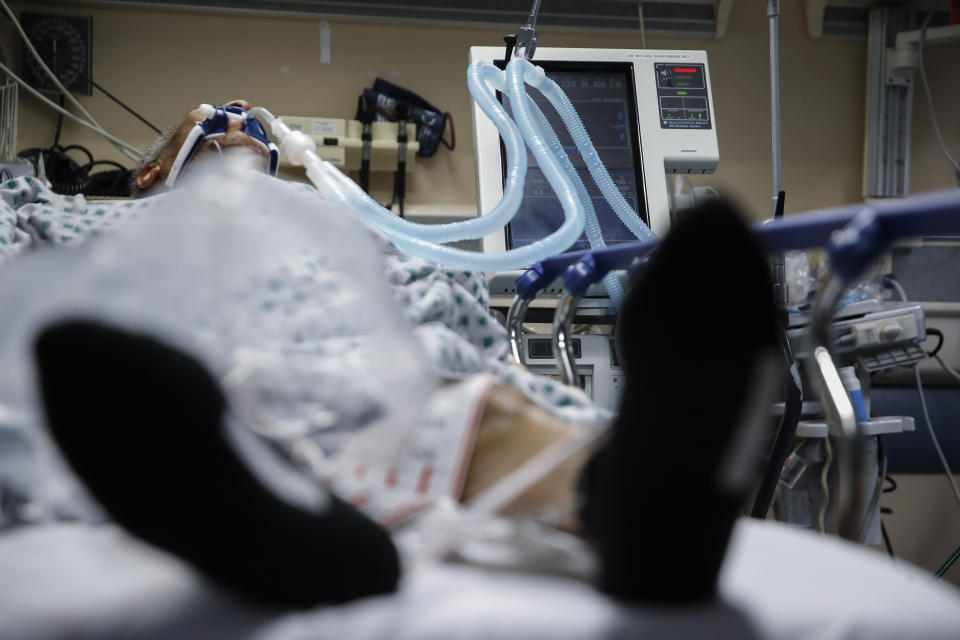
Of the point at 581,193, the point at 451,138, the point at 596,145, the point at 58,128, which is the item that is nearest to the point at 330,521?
the point at 581,193

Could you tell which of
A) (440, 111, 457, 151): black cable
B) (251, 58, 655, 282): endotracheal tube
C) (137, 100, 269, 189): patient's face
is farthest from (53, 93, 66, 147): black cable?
(251, 58, 655, 282): endotracheal tube

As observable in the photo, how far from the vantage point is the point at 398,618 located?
0.47 m

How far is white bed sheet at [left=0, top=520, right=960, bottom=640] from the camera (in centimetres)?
45

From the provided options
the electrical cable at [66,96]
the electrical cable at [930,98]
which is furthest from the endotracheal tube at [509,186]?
the electrical cable at [930,98]

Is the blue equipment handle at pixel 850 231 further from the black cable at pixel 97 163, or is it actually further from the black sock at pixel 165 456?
the black cable at pixel 97 163

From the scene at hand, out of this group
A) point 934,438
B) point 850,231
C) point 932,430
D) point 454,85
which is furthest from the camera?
point 454,85

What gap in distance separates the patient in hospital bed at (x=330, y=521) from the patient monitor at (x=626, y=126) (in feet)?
5.12

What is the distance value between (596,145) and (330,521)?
5.72ft

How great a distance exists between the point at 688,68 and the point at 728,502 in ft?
6.35

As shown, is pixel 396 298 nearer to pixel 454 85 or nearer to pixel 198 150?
pixel 198 150

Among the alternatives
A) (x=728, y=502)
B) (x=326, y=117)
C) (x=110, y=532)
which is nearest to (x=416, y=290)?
(x=110, y=532)

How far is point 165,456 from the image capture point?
0.44m

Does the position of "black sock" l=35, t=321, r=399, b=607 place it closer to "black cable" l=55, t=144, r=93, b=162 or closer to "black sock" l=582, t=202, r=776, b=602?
"black sock" l=582, t=202, r=776, b=602

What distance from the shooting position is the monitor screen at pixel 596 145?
2.04 m
